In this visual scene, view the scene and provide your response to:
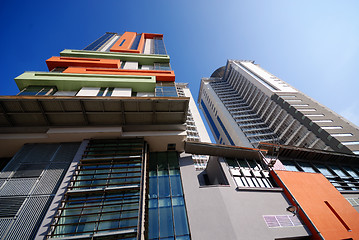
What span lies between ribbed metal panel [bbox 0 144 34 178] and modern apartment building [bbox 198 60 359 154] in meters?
40.3

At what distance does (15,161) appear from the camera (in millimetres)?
11758

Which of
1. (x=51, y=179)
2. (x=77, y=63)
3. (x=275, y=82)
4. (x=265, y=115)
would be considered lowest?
(x=51, y=179)

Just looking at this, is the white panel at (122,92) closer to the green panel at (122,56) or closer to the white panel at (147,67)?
the white panel at (147,67)

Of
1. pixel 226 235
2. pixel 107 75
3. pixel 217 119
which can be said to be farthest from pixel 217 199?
pixel 217 119

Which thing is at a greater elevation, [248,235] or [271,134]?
[271,134]

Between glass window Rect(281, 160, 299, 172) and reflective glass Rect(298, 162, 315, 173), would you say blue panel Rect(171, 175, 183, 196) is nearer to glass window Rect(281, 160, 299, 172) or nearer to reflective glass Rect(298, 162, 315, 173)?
glass window Rect(281, 160, 299, 172)

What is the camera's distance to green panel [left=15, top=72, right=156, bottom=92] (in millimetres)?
14367

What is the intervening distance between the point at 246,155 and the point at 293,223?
6.98 meters

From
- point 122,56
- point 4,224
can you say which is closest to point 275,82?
point 122,56

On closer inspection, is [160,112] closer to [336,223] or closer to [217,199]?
[217,199]

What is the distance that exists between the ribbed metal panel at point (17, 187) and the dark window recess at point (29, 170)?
362 mm

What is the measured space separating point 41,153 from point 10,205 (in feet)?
14.8

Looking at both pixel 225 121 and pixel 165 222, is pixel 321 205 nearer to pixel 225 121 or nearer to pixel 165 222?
pixel 165 222

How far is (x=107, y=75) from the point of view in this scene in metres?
16.2
